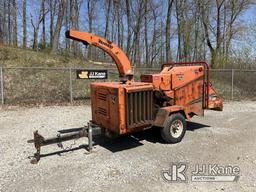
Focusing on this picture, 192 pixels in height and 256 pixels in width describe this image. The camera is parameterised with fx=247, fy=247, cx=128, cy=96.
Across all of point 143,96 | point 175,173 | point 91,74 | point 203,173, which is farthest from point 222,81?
point 175,173

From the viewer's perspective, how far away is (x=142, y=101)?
5590mm

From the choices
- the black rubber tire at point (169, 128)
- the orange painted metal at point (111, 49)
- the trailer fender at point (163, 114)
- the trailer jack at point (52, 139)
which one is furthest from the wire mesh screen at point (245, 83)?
the trailer jack at point (52, 139)

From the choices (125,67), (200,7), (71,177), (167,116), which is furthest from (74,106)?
(200,7)

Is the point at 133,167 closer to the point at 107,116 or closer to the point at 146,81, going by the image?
the point at 107,116

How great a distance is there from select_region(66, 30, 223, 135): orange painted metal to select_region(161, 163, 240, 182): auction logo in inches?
50.2

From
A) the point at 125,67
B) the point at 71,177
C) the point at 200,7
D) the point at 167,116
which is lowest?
the point at 71,177

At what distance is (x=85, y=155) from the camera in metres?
5.37

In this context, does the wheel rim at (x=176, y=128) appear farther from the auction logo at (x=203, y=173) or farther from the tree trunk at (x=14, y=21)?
the tree trunk at (x=14, y=21)

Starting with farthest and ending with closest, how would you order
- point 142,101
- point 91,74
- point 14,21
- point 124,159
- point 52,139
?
point 14,21, point 91,74, point 142,101, point 124,159, point 52,139

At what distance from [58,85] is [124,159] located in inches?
377

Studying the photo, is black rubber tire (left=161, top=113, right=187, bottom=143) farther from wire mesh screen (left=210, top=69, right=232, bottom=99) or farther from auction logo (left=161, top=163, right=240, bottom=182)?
wire mesh screen (left=210, top=69, right=232, bottom=99)

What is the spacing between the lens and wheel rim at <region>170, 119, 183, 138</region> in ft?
20.0

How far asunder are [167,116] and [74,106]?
21.7 feet

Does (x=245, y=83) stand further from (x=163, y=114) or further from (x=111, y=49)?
(x=111, y=49)
